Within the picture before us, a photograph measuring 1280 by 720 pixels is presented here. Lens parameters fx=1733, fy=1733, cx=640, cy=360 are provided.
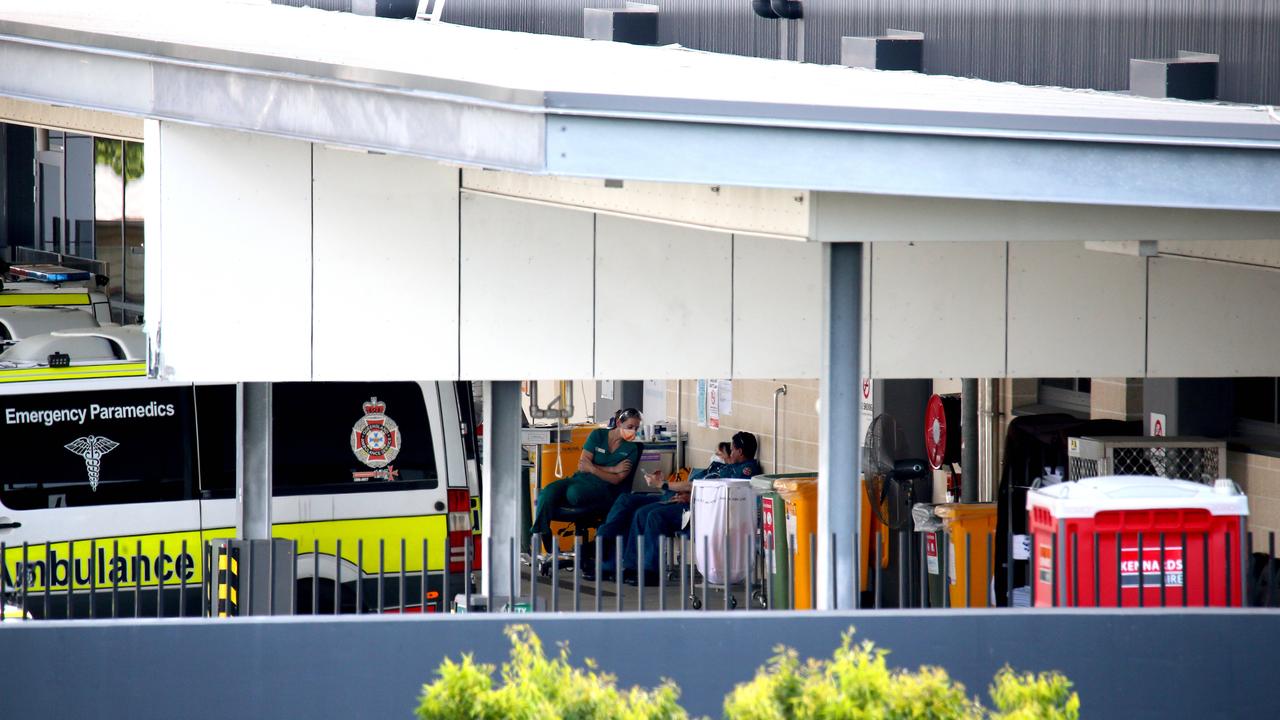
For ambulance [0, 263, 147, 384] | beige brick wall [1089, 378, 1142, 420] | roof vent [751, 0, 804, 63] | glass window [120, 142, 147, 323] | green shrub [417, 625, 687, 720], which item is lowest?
green shrub [417, 625, 687, 720]

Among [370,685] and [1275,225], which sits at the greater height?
[1275,225]

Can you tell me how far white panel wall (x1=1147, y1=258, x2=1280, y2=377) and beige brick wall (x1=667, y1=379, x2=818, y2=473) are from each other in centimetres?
736

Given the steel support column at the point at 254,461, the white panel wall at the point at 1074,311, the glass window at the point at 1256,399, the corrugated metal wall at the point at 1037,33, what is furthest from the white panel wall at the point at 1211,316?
the steel support column at the point at 254,461

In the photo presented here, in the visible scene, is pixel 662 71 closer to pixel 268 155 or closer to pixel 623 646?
pixel 268 155

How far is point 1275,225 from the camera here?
703 cm

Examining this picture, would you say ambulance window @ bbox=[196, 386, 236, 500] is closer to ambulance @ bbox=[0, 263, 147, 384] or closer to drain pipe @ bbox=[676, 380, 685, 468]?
ambulance @ bbox=[0, 263, 147, 384]

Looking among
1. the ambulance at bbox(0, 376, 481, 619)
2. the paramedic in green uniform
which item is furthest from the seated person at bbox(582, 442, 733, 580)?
the ambulance at bbox(0, 376, 481, 619)

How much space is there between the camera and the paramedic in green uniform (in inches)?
582

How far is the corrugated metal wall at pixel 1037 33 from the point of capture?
9.78 m

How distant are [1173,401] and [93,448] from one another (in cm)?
690

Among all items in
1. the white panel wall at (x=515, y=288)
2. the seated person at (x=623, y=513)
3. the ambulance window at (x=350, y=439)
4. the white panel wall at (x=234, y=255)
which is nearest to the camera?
the white panel wall at (x=234, y=255)

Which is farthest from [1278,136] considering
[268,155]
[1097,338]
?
[268,155]

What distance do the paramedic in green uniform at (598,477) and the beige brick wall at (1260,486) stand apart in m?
5.32

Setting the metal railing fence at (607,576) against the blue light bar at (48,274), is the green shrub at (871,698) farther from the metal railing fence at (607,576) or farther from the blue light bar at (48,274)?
the blue light bar at (48,274)
